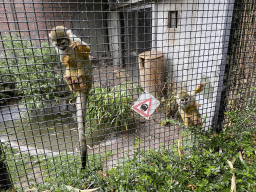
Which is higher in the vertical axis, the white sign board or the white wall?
the white wall

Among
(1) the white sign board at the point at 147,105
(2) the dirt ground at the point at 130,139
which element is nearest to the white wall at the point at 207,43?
(1) the white sign board at the point at 147,105

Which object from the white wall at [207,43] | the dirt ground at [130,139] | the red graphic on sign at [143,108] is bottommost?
the dirt ground at [130,139]

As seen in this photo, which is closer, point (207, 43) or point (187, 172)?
point (187, 172)

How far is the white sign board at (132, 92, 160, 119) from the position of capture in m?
1.97

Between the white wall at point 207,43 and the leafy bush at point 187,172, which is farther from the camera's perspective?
the white wall at point 207,43

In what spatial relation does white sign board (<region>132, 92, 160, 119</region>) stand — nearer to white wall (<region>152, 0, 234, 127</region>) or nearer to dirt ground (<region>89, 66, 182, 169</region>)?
dirt ground (<region>89, 66, 182, 169</region>)

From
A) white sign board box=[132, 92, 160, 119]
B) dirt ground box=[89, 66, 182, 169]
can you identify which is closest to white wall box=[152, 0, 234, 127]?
white sign board box=[132, 92, 160, 119]

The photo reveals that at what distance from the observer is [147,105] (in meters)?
1.98

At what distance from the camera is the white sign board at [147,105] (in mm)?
1970

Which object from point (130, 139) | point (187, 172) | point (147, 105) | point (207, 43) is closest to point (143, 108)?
point (147, 105)

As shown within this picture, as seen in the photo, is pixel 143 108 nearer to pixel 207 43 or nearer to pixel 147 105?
pixel 147 105

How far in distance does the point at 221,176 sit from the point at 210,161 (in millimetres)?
186

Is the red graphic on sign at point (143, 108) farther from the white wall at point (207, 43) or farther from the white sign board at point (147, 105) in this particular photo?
the white wall at point (207, 43)


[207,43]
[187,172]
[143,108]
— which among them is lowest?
[187,172]
